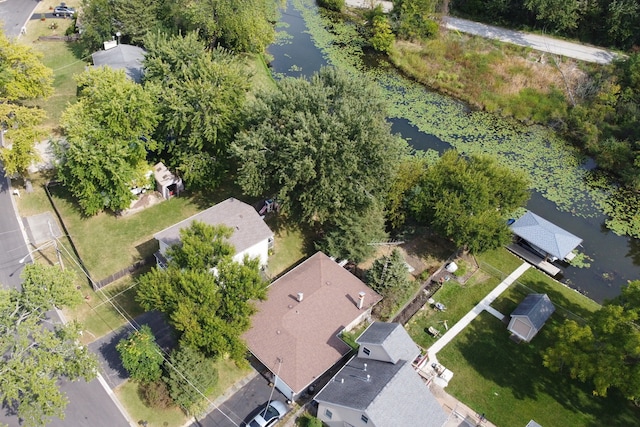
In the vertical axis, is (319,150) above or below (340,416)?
above

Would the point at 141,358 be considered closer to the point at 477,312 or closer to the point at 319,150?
the point at 319,150

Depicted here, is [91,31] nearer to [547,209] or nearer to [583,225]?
[547,209]

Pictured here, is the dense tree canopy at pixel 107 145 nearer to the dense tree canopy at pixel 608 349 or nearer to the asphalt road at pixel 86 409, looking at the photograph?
the asphalt road at pixel 86 409

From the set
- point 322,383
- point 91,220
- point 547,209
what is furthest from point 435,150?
point 91,220

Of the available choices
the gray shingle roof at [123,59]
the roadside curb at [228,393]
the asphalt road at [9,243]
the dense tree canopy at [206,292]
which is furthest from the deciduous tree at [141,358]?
the gray shingle roof at [123,59]

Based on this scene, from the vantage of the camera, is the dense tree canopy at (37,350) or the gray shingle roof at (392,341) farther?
the gray shingle roof at (392,341)

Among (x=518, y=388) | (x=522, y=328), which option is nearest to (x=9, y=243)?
(x=518, y=388)
